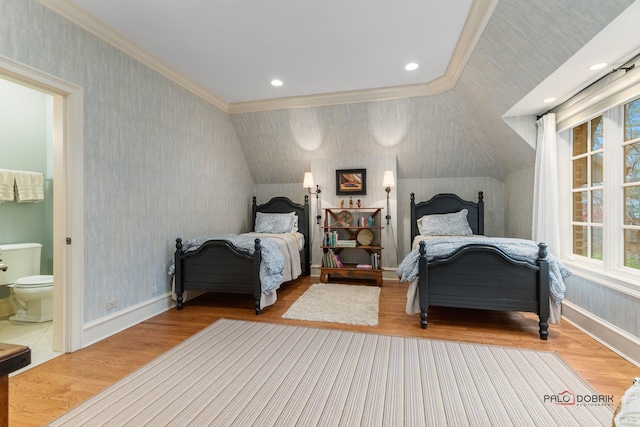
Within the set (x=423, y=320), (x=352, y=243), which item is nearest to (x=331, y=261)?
(x=352, y=243)

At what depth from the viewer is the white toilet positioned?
2.82 m

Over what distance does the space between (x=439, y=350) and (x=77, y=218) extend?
307 cm

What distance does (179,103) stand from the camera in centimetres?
356

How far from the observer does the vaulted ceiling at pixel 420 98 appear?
85.0 inches

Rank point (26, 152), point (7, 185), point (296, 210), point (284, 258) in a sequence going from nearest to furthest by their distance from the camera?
point (7, 185) → point (26, 152) → point (284, 258) → point (296, 210)

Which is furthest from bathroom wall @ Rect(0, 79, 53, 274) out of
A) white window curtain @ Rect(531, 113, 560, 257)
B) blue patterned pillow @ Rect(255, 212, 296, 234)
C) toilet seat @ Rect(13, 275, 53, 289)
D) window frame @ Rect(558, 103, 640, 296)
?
window frame @ Rect(558, 103, 640, 296)

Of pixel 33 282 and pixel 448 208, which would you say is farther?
pixel 448 208

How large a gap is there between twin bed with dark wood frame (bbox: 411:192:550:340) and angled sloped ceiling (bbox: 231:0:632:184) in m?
1.61

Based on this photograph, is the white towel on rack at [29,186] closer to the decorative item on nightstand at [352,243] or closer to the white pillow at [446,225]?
the decorative item on nightstand at [352,243]

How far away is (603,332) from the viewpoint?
2443 mm

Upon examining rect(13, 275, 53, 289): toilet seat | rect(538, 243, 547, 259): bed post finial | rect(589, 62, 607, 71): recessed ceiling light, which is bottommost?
rect(13, 275, 53, 289): toilet seat

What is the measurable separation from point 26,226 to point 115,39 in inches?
92.7

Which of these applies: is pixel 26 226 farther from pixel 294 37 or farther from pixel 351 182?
pixel 351 182

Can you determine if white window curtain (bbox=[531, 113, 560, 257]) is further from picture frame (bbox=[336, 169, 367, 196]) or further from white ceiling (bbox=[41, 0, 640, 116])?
picture frame (bbox=[336, 169, 367, 196])
